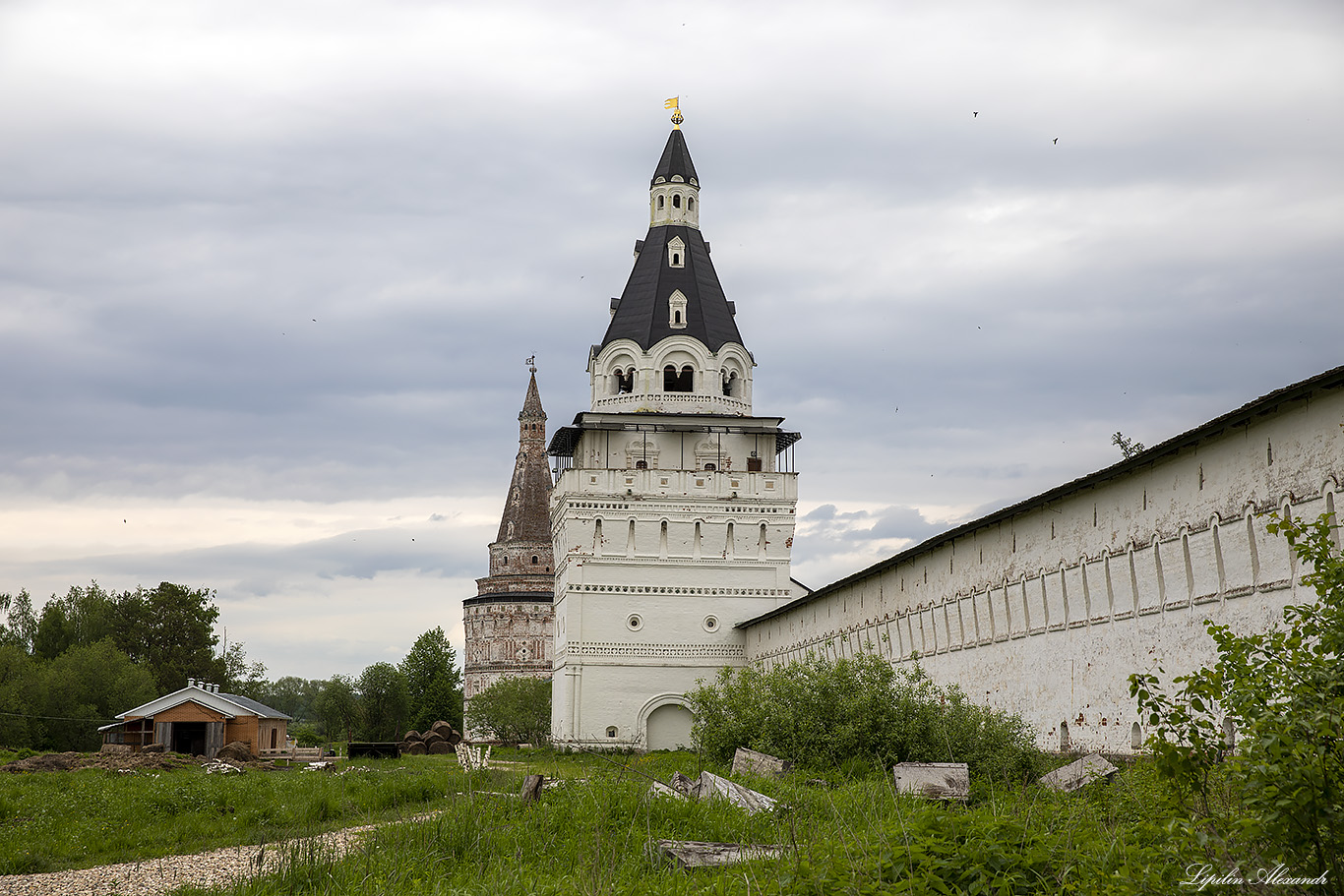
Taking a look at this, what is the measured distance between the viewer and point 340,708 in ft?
222

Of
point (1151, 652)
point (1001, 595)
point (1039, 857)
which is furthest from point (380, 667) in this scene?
point (1039, 857)

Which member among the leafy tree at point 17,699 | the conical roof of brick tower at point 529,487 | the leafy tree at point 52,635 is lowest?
the leafy tree at point 17,699

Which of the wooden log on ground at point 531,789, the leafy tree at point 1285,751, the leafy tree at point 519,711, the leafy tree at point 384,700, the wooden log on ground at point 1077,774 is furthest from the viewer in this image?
the leafy tree at point 384,700

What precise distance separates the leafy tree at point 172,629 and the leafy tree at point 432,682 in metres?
13.2

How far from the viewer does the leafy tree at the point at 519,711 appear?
44.1 m

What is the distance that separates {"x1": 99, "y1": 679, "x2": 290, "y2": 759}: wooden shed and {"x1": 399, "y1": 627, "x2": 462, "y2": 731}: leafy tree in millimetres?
32022

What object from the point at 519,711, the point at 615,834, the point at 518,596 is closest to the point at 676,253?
the point at 519,711

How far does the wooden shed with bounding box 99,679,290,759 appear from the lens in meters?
32.3

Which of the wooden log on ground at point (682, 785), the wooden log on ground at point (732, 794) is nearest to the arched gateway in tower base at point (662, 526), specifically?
the wooden log on ground at point (682, 785)

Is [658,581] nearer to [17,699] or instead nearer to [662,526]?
[662,526]

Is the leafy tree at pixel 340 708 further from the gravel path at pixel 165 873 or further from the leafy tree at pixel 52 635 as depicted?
the gravel path at pixel 165 873

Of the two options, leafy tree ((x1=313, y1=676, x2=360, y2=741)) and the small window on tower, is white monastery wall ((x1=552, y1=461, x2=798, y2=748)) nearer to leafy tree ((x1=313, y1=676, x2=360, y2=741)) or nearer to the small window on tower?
the small window on tower

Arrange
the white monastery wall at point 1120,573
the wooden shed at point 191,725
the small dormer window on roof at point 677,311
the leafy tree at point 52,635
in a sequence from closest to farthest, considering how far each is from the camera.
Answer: the white monastery wall at point 1120,573, the wooden shed at point 191,725, the small dormer window on roof at point 677,311, the leafy tree at point 52,635

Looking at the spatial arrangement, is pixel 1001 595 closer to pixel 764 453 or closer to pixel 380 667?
pixel 764 453
